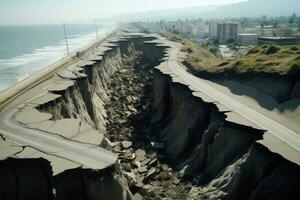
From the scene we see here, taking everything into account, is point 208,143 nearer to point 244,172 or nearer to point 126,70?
point 244,172

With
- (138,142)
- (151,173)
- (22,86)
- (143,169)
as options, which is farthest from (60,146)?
(22,86)

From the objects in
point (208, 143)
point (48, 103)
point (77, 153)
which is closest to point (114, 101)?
point (48, 103)

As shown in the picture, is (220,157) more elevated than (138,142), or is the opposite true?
(220,157)

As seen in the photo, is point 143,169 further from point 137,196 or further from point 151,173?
point 137,196

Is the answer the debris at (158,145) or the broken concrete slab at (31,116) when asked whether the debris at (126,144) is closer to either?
the debris at (158,145)

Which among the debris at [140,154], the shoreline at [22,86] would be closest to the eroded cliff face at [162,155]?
the debris at [140,154]
